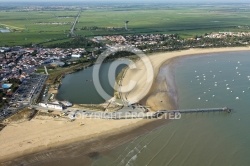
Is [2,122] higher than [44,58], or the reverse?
[44,58]

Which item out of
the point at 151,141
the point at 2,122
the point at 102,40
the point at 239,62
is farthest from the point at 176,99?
the point at 102,40

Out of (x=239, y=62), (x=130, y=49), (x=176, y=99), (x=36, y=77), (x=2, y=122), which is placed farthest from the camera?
(x=130, y=49)

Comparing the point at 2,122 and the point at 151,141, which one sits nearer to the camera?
the point at 151,141


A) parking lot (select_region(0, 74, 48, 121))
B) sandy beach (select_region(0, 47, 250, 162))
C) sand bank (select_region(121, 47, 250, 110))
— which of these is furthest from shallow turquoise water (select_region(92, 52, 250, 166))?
parking lot (select_region(0, 74, 48, 121))

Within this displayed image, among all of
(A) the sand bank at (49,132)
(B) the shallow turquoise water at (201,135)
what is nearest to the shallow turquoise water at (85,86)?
(A) the sand bank at (49,132)

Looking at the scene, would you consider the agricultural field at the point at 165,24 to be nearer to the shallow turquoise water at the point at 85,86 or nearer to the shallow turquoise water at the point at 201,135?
the shallow turquoise water at the point at 85,86

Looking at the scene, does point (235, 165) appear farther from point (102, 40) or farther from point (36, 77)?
point (102, 40)

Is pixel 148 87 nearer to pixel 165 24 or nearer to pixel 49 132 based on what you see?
pixel 49 132

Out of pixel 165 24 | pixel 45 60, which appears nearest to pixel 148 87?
pixel 45 60
